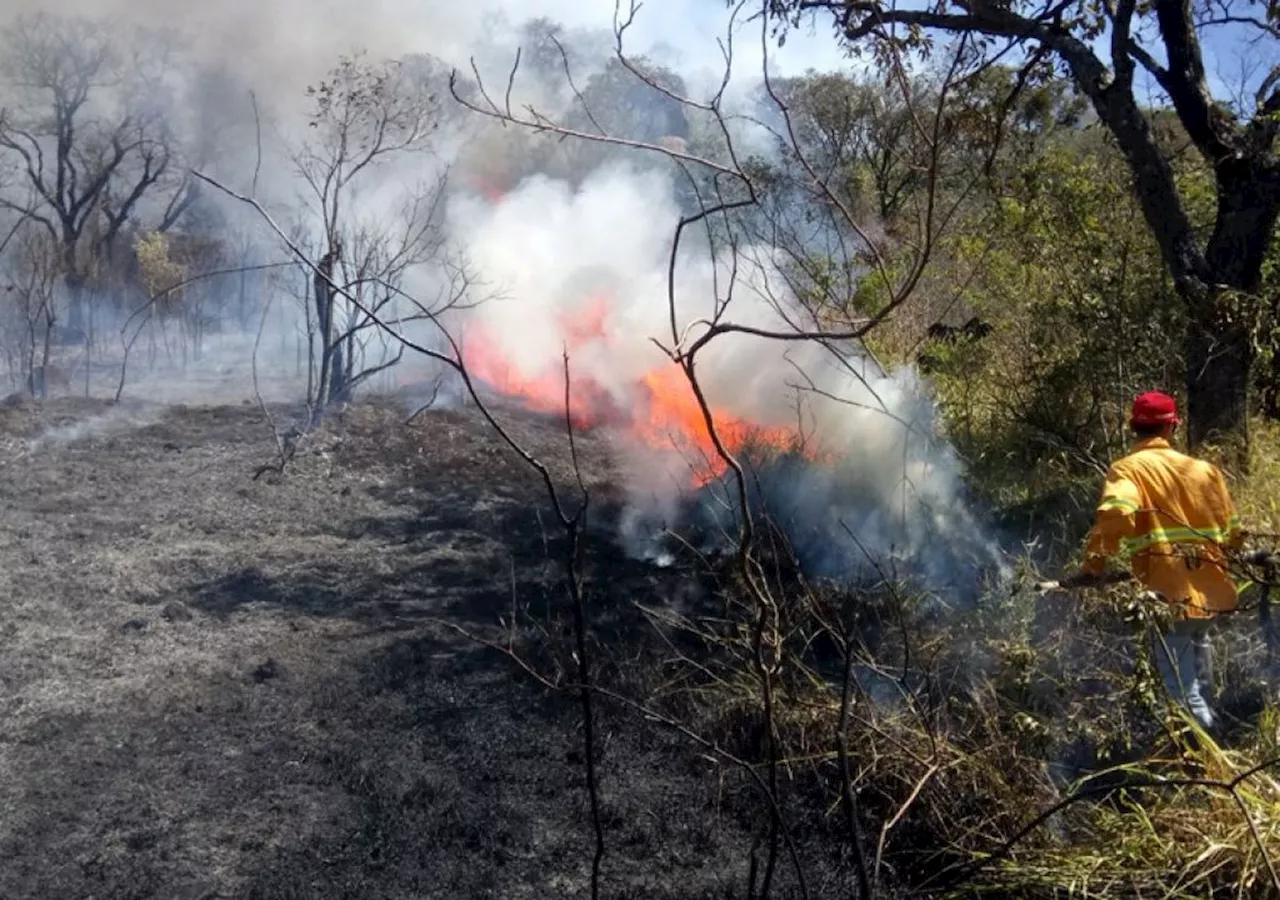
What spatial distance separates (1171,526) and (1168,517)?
0.20ft

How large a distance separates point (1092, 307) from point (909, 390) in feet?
5.49

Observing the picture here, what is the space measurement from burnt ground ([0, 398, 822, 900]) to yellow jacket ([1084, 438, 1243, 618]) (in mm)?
1942

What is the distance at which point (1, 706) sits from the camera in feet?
18.1

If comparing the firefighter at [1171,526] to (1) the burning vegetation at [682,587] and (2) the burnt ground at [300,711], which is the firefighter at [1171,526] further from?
(2) the burnt ground at [300,711]

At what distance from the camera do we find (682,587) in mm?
7691

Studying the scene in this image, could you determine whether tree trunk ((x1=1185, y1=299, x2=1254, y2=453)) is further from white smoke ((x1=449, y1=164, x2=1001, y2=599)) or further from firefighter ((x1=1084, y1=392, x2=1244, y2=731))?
firefighter ((x1=1084, y1=392, x2=1244, y2=731))

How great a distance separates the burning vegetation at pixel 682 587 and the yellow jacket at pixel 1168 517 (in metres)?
0.47

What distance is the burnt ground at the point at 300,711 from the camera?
13.7 ft

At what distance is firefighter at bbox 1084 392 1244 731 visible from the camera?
170 inches

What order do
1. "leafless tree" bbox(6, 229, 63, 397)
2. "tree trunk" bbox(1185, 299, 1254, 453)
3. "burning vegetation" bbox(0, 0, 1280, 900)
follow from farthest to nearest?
"leafless tree" bbox(6, 229, 63, 397)
"tree trunk" bbox(1185, 299, 1254, 453)
"burning vegetation" bbox(0, 0, 1280, 900)

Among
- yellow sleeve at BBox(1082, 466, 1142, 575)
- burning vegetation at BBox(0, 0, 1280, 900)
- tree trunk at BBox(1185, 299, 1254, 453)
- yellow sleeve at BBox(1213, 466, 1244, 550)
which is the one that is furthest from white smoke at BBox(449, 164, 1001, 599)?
tree trunk at BBox(1185, 299, 1254, 453)

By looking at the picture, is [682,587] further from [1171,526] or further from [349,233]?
[349,233]

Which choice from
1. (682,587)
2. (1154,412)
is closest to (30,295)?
(682,587)

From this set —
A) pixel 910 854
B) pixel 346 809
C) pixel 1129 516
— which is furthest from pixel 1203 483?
pixel 346 809
